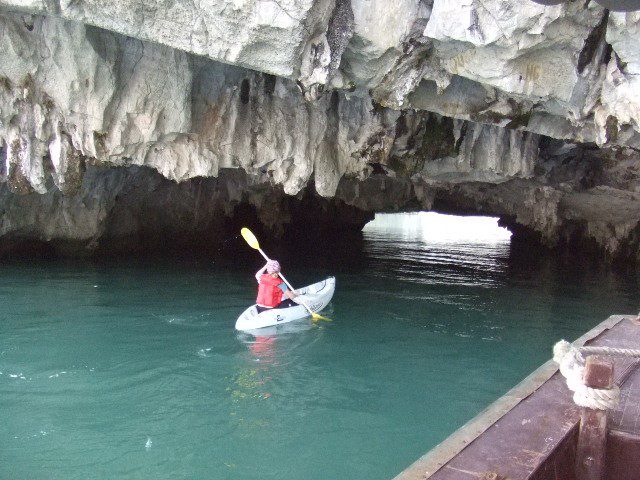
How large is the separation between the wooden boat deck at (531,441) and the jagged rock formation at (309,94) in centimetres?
449

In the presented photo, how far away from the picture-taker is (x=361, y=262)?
19.0 meters

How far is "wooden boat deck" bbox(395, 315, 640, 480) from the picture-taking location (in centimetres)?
283

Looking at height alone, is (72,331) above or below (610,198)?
below

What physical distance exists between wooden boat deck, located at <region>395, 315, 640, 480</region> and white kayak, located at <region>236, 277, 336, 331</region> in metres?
5.82

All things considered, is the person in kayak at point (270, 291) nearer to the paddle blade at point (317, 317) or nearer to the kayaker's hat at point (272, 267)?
the kayaker's hat at point (272, 267)

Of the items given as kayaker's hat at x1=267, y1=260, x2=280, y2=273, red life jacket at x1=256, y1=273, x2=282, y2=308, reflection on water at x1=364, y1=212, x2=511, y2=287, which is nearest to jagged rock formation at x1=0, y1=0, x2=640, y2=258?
kayaker's hat at x1=267, y1=260, x2=280, y2=273

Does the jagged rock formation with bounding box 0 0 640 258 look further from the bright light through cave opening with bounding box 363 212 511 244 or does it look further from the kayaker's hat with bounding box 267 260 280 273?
the bright light through cave opening with bounding box 363 212 511 244

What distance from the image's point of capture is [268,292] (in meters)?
9.84

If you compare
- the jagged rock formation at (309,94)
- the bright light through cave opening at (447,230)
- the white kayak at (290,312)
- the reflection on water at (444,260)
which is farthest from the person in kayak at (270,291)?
the bright light through cave opening at (447,230)

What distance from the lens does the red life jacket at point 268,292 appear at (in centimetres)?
981

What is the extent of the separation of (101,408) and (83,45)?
5.56 m

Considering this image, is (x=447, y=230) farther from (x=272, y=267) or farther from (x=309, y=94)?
(x=309, y=94)

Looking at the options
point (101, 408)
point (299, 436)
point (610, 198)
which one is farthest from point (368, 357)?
point (610, 198)

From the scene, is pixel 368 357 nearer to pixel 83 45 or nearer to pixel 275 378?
pixel 275 378
